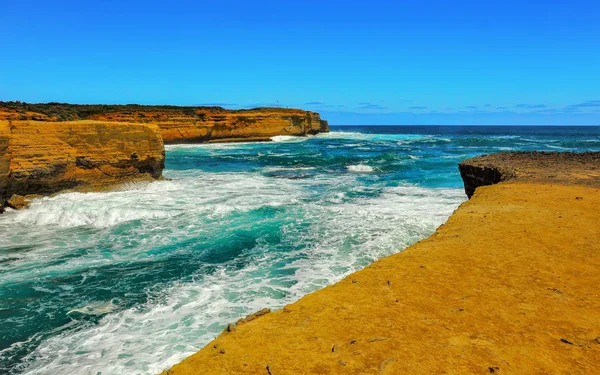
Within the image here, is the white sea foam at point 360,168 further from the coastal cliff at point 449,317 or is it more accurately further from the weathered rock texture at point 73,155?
the coastal cliff at point 449,317

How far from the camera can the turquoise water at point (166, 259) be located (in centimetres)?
575

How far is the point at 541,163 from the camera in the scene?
15.2 meters

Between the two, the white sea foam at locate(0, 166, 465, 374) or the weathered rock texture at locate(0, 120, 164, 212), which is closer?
the white sea foam at locate(0, 166, 465, 374)

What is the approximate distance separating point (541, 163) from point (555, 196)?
6568mm

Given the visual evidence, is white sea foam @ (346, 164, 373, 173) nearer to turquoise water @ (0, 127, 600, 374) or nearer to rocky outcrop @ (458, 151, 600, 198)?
turquoise water @ (0, 127, 600, 374)

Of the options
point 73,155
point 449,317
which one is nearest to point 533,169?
point 449,317

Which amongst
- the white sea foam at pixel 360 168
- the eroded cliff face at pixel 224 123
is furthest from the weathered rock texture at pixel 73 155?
the eroded cliff face at pixel 224 123

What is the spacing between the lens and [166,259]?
9320mm

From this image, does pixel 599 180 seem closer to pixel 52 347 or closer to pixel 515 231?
pixel 515 231

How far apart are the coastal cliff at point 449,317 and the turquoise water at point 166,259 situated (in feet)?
6.97

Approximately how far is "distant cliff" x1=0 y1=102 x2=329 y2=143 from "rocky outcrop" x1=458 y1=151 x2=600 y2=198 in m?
42.8

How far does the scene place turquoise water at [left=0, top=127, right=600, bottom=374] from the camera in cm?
575

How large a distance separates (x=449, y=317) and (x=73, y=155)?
1735cm

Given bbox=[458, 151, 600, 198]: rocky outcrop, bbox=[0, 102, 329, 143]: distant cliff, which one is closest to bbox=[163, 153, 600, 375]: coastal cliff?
bbox=[458, 151, 600, 198]: rocky outcrop
